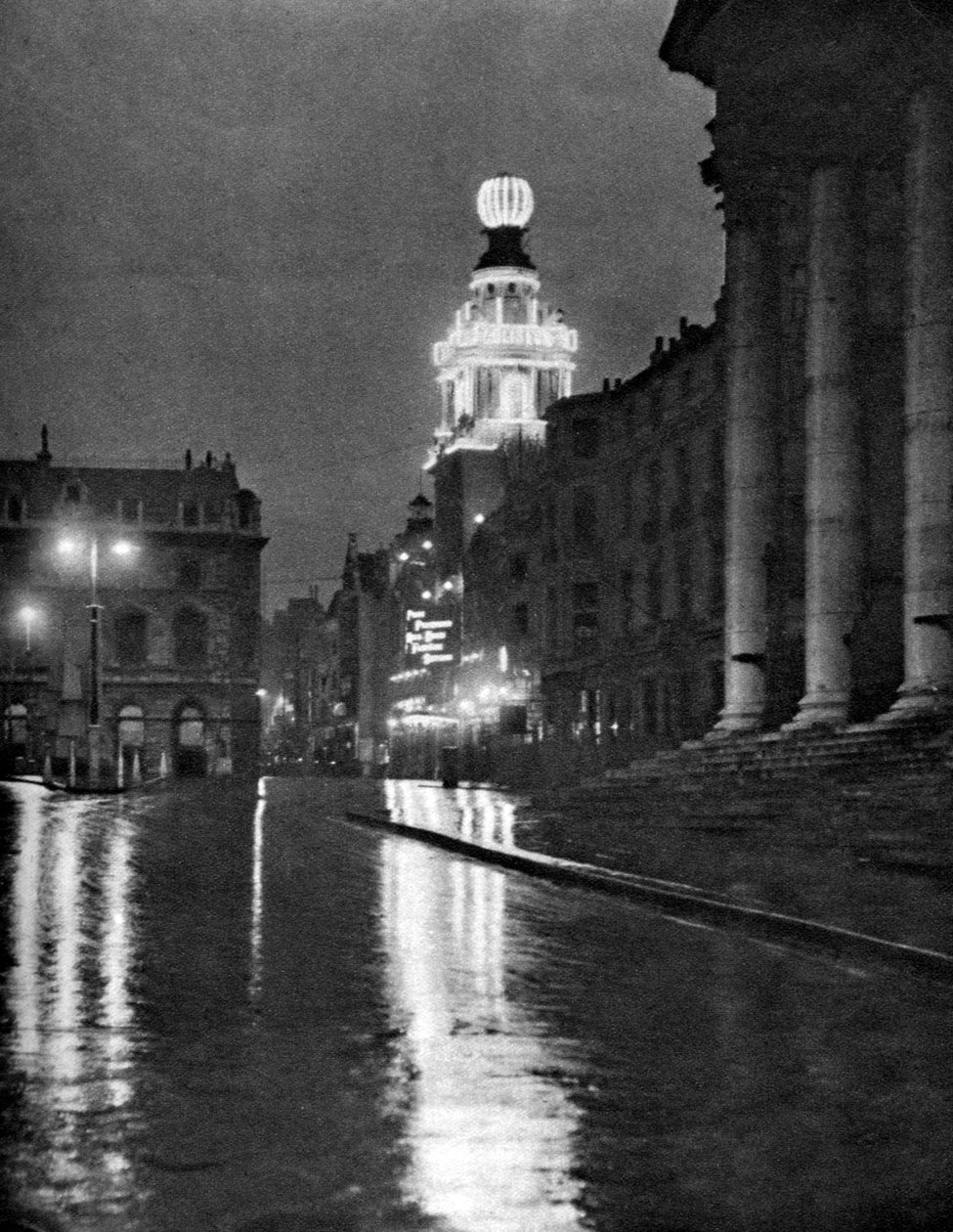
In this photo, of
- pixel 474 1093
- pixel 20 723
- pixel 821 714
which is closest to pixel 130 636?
pixel 20 723

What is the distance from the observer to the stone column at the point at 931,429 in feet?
97.6

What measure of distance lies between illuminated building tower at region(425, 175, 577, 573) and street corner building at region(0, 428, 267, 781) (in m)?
14.3

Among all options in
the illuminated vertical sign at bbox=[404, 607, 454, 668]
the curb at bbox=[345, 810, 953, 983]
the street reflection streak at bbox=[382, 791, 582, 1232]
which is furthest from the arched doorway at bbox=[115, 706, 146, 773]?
the street reflection streak at bbox=[382, 791, 582, 1232]

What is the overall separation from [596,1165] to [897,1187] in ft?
3.41

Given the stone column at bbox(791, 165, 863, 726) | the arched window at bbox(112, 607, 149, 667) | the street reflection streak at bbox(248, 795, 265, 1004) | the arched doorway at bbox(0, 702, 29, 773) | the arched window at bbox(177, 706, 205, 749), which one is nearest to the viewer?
the street reflection streak at bbox(248, 795, 265, 1004)

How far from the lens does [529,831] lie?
27.8 meters

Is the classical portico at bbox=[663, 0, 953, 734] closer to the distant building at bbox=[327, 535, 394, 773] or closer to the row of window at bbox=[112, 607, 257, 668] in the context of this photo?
the row of window at bbox=[112, 607, 257, 668]

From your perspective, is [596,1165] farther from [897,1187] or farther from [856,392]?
[856,392]

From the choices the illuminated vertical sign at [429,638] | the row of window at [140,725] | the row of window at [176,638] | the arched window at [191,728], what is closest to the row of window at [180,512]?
the row of window at [176,638]

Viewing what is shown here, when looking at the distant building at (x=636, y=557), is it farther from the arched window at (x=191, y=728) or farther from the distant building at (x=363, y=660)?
the distant building at (x=363, y=660)

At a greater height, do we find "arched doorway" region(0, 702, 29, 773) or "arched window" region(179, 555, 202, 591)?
"arched window" region(179, 555, 202, 591)

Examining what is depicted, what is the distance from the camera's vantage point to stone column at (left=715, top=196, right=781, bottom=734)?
37562 millimetres

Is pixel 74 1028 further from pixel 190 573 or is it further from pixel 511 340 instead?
pixel 511 340

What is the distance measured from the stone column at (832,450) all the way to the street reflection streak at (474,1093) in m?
19.6
